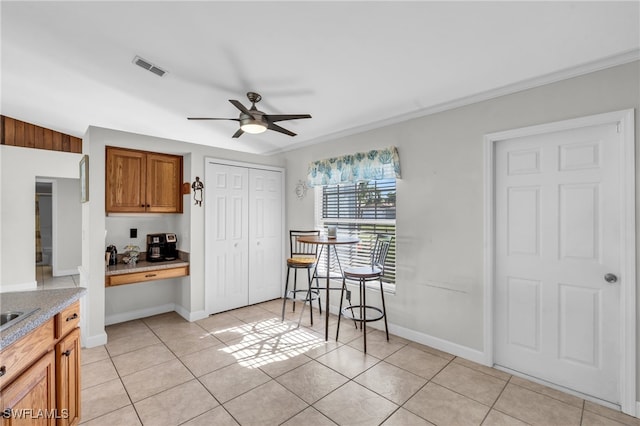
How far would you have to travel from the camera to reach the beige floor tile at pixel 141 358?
2.69 metres

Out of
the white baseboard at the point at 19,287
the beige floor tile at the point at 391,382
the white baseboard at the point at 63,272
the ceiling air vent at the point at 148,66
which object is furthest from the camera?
the white baseboard at the point at 63,272

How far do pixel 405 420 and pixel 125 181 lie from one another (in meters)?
3.75

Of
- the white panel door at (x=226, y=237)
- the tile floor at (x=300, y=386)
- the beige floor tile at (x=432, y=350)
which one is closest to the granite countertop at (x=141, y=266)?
the white panel door at (x=226, y=237)

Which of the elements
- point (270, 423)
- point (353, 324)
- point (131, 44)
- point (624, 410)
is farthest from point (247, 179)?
point (624, 410)

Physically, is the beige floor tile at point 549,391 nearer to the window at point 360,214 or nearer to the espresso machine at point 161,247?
the window at point 360,214

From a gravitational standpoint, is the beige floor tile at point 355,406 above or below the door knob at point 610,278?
below

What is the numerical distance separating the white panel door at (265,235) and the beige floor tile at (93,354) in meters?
1.84

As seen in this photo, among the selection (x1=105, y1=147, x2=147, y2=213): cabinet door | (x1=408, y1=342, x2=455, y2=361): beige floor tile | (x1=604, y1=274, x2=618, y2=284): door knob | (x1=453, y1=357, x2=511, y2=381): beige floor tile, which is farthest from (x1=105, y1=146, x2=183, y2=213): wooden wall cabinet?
(x1=604, y1=274, x2=618, y2=284): door knob

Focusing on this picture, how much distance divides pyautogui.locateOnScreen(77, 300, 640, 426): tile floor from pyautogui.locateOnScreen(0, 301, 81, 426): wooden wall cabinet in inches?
19.4

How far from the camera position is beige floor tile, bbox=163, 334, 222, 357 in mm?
3037

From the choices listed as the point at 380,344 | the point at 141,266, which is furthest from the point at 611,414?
the point at 141,266

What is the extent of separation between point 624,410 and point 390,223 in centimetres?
233

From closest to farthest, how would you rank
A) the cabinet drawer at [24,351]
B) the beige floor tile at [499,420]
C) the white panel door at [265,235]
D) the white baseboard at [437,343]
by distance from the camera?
1. the cabinet drawer at [24,351]
2. the beige floor tile at [499,420]
3. the white baseboard at [437,343]
4. the white panel door at [265,235]

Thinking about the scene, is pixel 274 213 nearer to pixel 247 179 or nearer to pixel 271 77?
pixel 247 179
